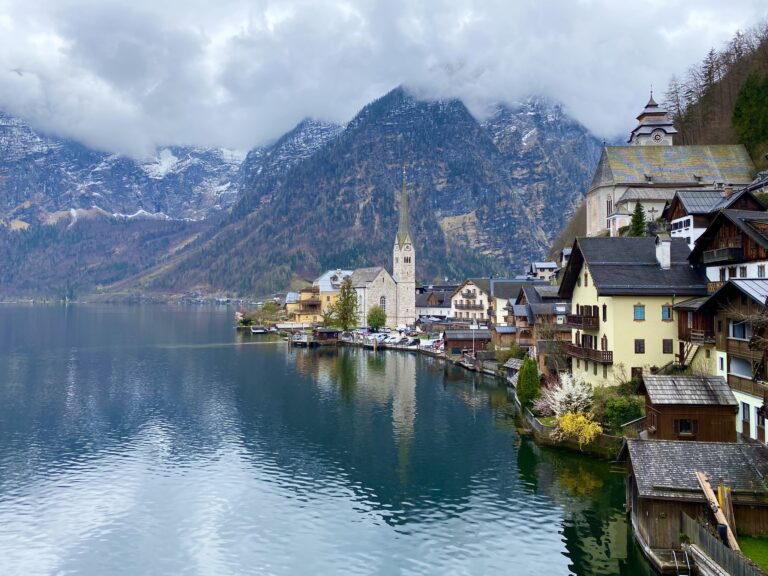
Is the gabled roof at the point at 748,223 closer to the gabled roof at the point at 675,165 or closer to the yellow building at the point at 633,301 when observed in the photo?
the yellow building at the point at 633,301

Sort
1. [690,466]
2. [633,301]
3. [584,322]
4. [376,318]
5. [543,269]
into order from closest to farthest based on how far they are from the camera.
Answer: [690,466] < [633,301] < [584,322] < [543,269] < [376,318]

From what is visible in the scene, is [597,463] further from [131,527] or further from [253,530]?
[131,527]

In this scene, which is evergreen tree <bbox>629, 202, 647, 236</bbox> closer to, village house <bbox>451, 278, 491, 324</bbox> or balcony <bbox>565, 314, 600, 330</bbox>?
balcony <bbox>565, 314, 600, 330</bbox>

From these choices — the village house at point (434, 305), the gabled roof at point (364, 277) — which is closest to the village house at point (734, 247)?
the village house at point (434, 305)

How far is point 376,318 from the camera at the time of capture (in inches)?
5669

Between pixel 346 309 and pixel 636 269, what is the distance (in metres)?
96.9

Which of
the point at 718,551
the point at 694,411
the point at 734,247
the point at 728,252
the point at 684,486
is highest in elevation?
the point at 734,247

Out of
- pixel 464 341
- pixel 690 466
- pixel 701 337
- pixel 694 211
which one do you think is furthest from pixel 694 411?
pixel 464 341

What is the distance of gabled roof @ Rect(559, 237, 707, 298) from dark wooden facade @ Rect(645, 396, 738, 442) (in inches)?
497

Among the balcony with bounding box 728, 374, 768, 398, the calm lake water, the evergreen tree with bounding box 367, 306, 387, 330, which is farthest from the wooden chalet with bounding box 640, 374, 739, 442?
the evergreen tree with bounding box 367, 306, 387, 330

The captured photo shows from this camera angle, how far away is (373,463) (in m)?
44.5

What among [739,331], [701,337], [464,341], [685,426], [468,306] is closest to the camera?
[685,426]

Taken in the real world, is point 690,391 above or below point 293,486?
above

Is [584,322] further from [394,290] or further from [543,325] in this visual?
[394,290]
